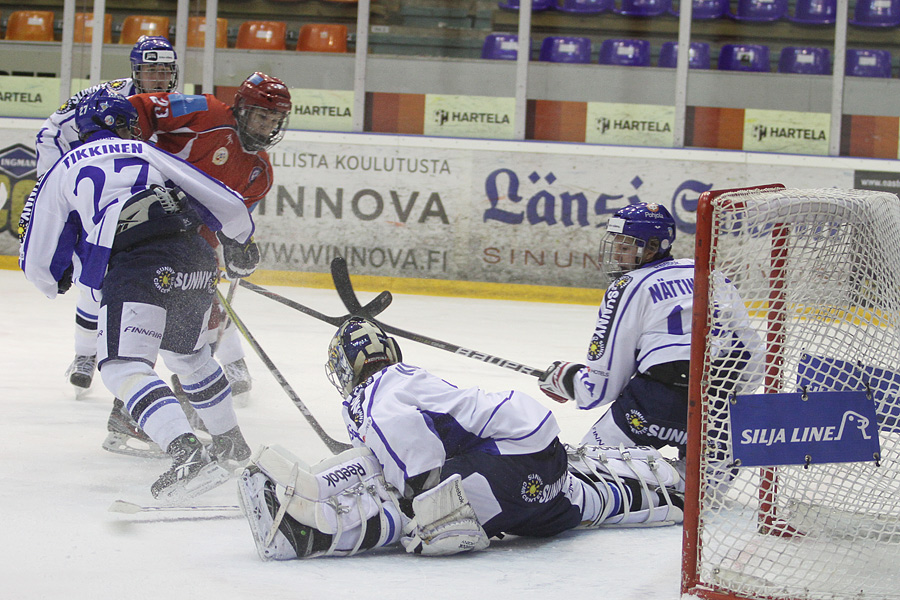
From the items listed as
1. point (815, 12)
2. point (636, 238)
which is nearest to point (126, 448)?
point (636, 238)

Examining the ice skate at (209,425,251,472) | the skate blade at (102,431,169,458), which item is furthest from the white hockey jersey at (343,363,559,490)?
the skate blade at (102,431,169,458)

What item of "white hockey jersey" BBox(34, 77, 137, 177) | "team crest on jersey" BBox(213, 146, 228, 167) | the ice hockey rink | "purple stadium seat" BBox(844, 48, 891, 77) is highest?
"purple stadium seat" BBox(844, 48, 891, 77)

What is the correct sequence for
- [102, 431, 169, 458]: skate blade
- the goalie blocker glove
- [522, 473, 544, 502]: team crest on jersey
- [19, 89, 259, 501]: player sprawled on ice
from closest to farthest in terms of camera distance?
[522, 473, 544, 502]: team crest on jersey < [19, 89, 259, 501]: player sprawled on ice < [102, 431, 169, 458]: skate blade < the goalie blocker glove

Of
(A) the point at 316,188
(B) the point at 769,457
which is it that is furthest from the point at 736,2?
(B) the point at 769,457

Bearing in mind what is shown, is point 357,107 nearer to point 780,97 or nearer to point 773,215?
point 780,97

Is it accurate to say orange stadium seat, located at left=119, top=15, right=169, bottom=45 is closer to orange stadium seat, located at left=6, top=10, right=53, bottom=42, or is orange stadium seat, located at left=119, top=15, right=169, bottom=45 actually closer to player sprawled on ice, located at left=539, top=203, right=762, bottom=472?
orange stadium seat, located at left=6, top=10, right=53, bottom=42

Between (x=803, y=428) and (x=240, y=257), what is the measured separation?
5.83ft

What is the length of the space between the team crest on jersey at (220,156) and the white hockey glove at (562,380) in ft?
4.81

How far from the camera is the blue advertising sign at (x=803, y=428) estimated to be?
1772 mm

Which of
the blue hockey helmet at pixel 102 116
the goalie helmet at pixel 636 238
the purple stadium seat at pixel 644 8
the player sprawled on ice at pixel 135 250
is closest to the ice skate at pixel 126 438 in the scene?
the player sprawled on ice at pixel 135 250

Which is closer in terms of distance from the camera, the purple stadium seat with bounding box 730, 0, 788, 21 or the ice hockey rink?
the ice hockey rink

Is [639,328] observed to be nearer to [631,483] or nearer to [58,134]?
[631,483]

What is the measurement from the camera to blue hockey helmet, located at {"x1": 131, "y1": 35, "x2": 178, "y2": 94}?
3.85 meters

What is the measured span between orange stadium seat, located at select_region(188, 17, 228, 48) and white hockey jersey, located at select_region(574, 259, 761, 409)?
5652mm
